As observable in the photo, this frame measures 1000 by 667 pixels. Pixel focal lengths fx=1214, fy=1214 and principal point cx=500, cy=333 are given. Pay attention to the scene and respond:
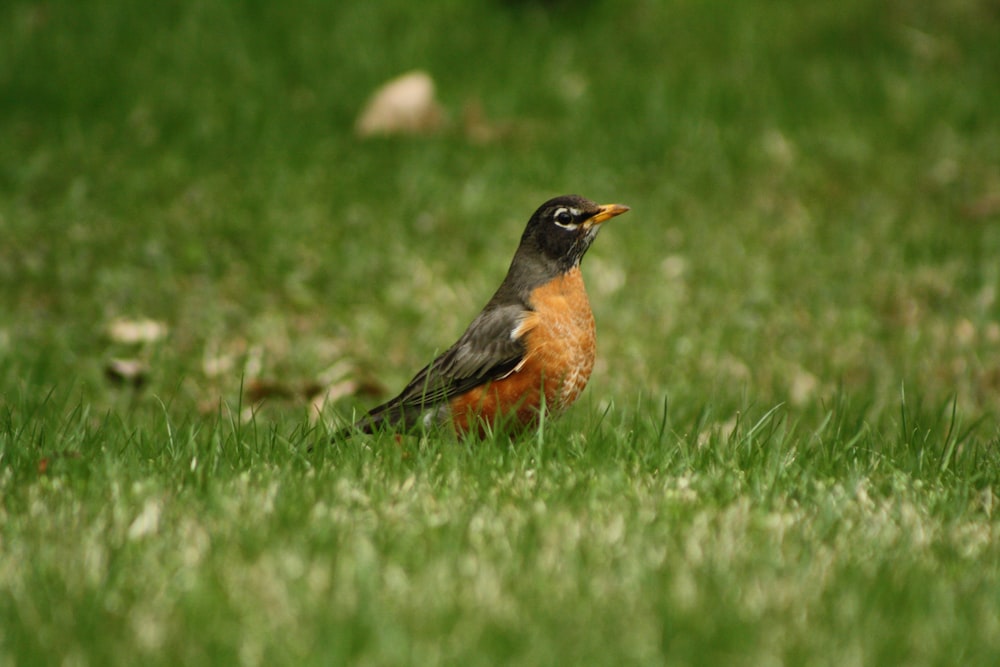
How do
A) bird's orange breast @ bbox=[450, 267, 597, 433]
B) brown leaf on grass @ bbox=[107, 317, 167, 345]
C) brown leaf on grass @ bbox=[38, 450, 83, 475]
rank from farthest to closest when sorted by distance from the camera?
brown leaf on grass @ bbox=[107, 317, 167, 345], bird's orange breast @ bbox=[450, 267, 597, 433], brown leaf on grass @ bbox=[38, 450, 83, 475]

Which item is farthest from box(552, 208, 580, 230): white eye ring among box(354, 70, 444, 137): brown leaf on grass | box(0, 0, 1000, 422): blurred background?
box(354, 70, 444, 137): brown leaf on grass

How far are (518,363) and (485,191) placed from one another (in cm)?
379

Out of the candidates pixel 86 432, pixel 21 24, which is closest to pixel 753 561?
pixel 86 432

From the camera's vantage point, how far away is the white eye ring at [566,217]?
4.98 meters

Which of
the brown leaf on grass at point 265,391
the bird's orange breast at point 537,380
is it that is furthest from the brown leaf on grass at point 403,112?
the bird's orange breast at point 537,380

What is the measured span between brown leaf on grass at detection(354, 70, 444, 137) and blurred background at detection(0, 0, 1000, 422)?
0.11 feet

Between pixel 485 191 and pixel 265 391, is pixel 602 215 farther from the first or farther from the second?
pixel 485 191

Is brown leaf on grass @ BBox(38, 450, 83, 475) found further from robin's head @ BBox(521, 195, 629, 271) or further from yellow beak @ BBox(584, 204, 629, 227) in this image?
yellow beak @ BBox(584, 204, 629, 227)

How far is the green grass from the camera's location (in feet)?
9.48

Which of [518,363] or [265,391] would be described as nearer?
[518,363]

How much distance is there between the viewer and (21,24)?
9547 mm

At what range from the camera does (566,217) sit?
4988mm

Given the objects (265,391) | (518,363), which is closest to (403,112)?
(265,391)

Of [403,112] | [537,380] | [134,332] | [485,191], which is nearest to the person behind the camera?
[537,380]
